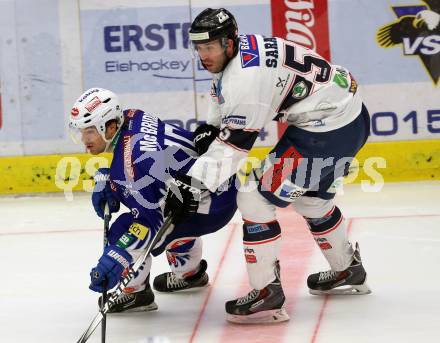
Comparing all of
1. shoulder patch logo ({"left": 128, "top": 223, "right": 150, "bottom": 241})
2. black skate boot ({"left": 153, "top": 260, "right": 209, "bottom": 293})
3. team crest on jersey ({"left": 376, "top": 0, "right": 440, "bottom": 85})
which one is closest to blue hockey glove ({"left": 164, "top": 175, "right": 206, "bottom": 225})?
shoulder patch logo ({"left": 128, "top": 223, "right": 150, "bottom": 241})

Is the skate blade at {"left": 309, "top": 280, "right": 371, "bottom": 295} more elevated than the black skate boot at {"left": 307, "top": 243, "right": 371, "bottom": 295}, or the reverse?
the black skate boot at {"left": 307, "top": 243, "right": 371, "bottom": 295}

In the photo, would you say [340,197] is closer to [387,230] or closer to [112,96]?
[387,230]

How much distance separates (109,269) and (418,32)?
10.7ft

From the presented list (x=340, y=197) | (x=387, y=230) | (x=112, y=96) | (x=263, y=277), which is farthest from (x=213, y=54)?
(x=340, y=197)

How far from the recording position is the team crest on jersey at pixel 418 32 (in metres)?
6.53

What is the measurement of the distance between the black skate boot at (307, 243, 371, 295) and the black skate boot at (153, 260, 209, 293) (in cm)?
46

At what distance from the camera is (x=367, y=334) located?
13.1 feet

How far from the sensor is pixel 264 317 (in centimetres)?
422

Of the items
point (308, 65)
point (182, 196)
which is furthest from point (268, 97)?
point (182, 196)

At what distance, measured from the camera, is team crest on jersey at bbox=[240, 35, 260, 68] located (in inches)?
154

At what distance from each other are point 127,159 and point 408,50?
2935 millimetres

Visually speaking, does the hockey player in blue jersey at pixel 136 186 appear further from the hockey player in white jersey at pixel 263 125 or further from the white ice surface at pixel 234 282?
the white ice surface at pixel 234 282

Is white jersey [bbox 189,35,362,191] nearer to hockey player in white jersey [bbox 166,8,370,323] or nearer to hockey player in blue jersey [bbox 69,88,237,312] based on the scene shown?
hockey player in white jersey [bbox 166,8,370,323]

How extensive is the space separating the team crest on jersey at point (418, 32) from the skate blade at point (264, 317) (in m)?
2.79
